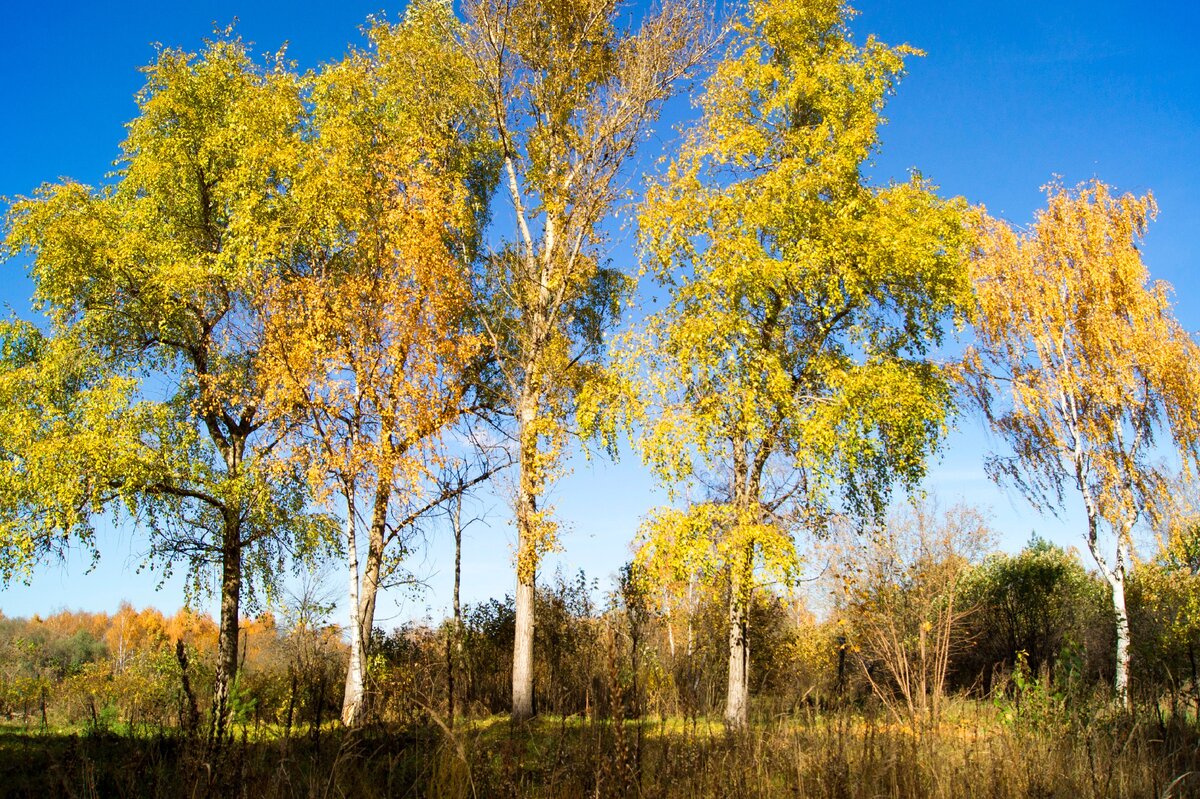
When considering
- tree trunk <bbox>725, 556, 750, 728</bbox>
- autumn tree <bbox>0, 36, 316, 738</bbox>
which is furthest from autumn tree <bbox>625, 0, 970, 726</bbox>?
autumn tree <bbox>0, 36, 316, 738</bbox>

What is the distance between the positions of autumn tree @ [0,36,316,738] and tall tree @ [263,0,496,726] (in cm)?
104

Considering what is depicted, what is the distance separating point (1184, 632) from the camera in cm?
1585

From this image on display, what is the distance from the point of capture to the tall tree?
13148mm

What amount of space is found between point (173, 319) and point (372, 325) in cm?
568

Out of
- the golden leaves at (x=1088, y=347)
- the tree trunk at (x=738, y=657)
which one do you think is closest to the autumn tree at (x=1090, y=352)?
the golden leaves at (x=1088, y=347)

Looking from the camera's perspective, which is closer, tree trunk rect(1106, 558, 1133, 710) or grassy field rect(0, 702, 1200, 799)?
grassy field rect(0, 702, 1200, 799)

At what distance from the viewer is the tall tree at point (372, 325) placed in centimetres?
1315

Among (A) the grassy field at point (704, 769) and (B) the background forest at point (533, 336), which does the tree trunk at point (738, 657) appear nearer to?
(B) the background forest at point (533, 336)

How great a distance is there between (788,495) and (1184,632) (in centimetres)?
894

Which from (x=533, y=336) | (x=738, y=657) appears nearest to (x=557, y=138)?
(x=533, y=336)

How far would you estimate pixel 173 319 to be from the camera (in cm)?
1650

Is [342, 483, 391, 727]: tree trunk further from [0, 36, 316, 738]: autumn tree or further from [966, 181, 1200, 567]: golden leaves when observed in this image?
[966, 181, 1200, 567]: golden leaves

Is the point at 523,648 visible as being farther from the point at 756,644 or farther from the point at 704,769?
the point at 704,769

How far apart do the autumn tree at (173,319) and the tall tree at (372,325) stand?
1045mm
